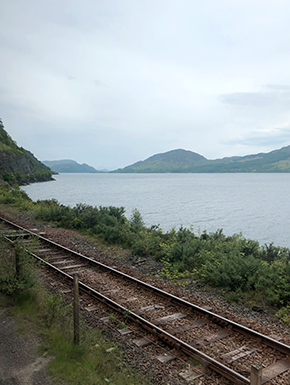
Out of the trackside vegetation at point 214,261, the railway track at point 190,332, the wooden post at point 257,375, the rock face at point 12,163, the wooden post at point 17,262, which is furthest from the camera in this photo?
the rock face at point 12,163

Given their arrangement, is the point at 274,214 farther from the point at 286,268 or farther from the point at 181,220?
the point at 286,268

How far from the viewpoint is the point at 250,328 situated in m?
6.71

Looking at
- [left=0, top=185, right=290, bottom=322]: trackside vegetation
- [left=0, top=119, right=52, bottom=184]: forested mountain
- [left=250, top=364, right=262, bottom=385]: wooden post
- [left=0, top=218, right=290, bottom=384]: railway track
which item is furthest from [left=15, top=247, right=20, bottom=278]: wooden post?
[left=0, top=119, right=52, bottom=184]: forested mountain

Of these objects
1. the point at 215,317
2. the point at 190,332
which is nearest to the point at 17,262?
the point at 190,332

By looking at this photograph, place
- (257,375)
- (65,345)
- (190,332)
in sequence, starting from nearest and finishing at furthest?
(257,375)
(65,345)
(190,332)

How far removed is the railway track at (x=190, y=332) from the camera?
210 inches

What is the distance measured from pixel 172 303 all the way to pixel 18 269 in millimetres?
4236

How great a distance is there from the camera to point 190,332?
6.59m

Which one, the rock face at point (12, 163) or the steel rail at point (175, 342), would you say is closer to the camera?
the steel rail at point (175, 342)

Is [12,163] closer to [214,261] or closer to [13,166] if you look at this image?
[13,166]

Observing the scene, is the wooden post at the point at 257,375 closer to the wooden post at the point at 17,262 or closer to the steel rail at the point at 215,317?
the steel rail at the point at 215,317

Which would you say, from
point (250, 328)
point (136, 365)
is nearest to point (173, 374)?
point (136, 365)

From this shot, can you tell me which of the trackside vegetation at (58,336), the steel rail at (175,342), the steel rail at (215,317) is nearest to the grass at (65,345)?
the trackside vegetation at (58,336)

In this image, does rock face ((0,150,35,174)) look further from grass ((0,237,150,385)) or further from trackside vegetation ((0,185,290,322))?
grass ((0,237,150,385))
